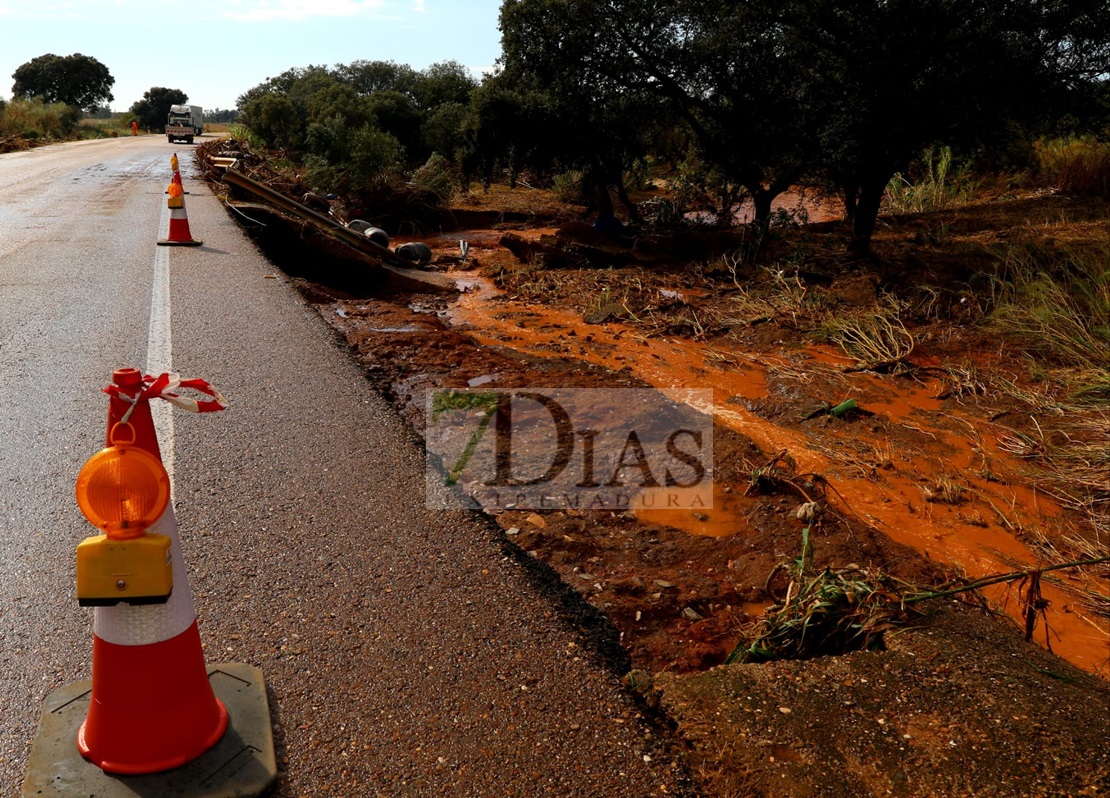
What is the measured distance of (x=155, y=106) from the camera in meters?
79.6

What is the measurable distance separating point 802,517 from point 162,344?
4953mm

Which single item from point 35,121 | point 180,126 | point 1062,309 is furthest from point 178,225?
point 35,121

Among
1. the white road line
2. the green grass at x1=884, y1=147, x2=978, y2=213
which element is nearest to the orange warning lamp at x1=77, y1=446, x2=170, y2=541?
Result: the white road line

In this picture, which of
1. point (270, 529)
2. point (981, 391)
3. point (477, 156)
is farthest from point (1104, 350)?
point (477, 156)

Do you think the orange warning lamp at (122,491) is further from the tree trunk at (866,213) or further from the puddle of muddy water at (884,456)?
the tree trunk at (866,213)

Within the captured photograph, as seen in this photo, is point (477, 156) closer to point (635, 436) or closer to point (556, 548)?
point (635, 436)

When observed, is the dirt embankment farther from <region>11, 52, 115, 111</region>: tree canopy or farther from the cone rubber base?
<region>11, 52, 115, 111</region>: tree canopy

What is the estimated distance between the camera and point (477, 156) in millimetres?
17953

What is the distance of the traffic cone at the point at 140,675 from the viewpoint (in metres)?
2.18

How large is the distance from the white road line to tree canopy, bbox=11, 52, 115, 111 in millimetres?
82039

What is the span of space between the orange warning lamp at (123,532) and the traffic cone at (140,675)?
102mm

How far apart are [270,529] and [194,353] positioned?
9.73 ft

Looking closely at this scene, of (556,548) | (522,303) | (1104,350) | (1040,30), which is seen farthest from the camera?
(522,303)

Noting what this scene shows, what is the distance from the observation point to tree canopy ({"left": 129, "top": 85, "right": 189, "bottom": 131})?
77125mm
